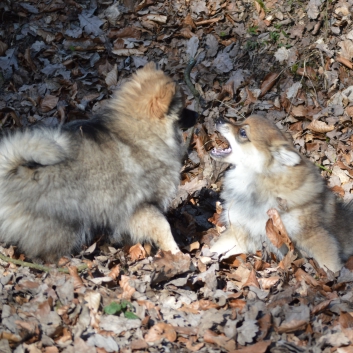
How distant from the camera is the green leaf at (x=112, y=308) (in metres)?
3.90

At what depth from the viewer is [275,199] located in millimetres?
5066

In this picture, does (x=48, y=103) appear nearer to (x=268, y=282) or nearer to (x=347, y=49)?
(x=268, y=282)

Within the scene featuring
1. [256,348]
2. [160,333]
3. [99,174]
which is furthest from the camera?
[99,174]

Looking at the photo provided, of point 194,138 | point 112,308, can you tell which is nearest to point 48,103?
point 194,138

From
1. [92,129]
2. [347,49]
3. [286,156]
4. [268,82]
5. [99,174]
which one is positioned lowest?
[268,82]

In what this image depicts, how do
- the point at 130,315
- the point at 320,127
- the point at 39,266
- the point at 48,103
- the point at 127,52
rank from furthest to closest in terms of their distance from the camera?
the point at 127,52, the point at 48,103, the point at 320,127, the point at 39,266, the point at 130,315

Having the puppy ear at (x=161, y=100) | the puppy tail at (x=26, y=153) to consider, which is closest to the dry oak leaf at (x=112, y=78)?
the puppy ear at (x=161, y=100)

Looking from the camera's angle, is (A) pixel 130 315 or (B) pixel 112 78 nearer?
(A) pixel 130 315

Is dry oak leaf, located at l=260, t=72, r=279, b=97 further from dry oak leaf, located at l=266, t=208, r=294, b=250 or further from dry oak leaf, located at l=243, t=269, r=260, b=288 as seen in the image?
dry oak leaf, located at l=243, t=269, r=260, b=288

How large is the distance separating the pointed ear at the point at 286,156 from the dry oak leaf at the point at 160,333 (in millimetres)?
2036

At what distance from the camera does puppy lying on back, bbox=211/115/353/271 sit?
496 centimetres

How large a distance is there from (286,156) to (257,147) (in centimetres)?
31

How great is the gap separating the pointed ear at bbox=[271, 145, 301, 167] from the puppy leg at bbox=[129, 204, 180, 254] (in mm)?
1300

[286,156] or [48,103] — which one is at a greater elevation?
[286,156]
